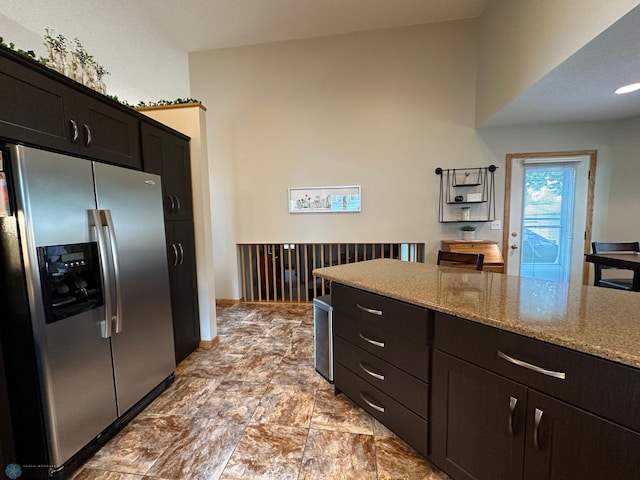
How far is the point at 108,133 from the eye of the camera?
67.4 inches

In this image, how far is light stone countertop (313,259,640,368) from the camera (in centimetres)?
83

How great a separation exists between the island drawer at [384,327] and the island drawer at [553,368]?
0.17 m

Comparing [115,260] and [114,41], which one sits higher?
[114,41]

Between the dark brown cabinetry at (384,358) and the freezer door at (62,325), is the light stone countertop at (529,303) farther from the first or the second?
the freezer door at (62,325)

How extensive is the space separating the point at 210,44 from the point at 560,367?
5.01m

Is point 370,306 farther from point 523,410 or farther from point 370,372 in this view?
point 523,410

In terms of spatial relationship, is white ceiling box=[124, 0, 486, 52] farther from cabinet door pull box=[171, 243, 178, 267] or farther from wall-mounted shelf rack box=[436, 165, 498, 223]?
cabinet door pull box=[171, 243, 178, 267]

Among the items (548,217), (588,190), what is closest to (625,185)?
(588,190)

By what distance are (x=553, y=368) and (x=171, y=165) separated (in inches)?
108

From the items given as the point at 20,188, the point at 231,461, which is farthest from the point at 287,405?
the point at 20,188

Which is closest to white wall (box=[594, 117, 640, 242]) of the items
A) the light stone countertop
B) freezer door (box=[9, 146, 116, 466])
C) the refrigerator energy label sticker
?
the light stone countertop

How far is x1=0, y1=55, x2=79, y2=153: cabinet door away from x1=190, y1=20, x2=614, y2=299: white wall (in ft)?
8.74

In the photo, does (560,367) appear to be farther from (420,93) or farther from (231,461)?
(420,93)

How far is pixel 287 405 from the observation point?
186 centimetres
